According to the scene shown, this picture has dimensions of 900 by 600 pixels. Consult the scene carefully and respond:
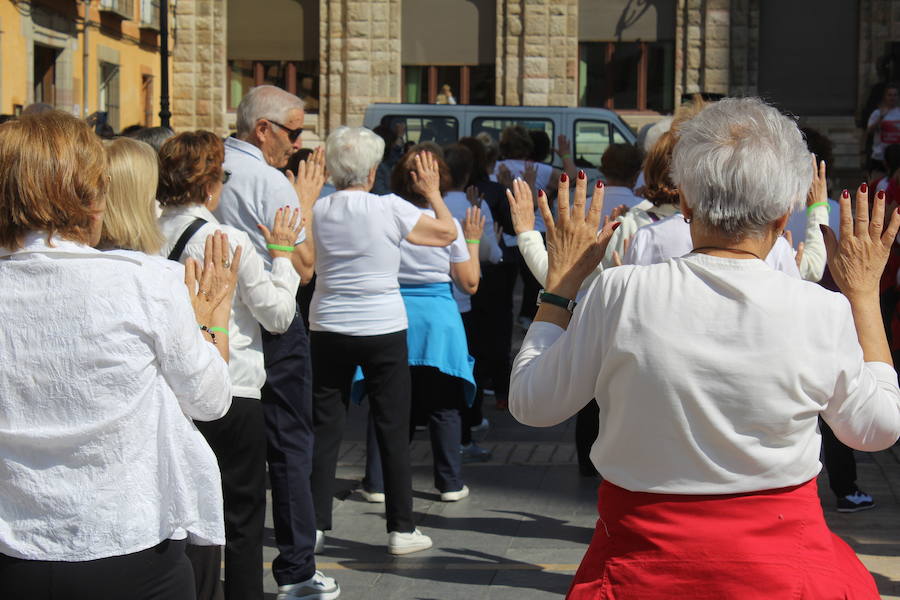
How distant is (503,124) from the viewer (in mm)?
16750

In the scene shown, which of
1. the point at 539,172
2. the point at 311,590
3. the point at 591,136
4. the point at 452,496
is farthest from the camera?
the point at 591,136

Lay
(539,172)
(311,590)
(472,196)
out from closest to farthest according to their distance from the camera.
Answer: (311,590) < (472,196) < (539,172)

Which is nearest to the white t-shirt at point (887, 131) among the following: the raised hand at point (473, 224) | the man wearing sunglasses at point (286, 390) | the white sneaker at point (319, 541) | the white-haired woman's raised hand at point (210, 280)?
the raised hand at point (473, 224)

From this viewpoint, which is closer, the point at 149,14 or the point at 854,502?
the point at 854,502

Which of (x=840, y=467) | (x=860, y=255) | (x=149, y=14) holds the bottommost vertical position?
(x=840, y=467)

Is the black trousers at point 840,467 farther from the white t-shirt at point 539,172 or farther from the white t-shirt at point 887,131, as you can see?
the white t-shirt at point 887,131

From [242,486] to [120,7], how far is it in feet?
68.4

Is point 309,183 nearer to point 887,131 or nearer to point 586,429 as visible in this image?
point 586,429

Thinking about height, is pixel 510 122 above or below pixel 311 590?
above

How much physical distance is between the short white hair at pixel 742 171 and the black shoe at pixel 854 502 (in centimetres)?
438

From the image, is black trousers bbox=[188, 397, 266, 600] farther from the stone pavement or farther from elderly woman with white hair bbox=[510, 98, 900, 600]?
elderly woman with white hair bbox=[510, 98, 900, 600]

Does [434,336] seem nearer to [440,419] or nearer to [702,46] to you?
[440,419]

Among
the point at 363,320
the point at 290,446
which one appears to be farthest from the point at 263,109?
the point at 290,446

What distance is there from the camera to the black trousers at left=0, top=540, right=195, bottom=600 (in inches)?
107
